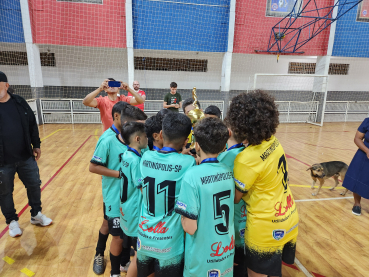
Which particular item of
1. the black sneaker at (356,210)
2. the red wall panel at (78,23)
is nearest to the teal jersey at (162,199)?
the black sneaker at (356,210)

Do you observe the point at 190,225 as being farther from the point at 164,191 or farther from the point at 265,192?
the point at 265,192

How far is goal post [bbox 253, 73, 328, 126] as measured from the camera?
11548 millimetres

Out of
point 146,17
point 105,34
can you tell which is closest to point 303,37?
point 146,17

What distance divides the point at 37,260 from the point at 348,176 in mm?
4426

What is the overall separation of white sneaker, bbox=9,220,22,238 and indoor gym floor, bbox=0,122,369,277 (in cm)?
5

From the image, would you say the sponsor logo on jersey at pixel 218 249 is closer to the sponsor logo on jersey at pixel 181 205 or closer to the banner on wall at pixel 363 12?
the sponsor logo on jersey at pixel 181 205

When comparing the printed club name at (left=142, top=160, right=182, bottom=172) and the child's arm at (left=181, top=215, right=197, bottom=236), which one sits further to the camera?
the printed club name at (left=142, top=160, right=182, bottom=172)

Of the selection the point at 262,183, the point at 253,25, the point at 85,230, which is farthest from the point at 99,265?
the point at 253,25

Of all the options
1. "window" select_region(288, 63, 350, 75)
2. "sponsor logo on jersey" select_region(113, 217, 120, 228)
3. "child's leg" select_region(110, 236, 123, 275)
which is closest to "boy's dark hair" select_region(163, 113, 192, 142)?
"sponsor logo on jersey" select_region(113, 217, 120, 228)

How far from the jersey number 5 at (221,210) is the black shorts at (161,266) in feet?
1.15

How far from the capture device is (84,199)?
12.7ft

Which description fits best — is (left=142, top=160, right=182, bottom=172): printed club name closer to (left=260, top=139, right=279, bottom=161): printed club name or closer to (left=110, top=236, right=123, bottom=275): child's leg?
(left=260, top=139, right=279, bottom=161): printed club name

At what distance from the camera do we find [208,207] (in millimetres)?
1351

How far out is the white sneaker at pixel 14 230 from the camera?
284 centimetres
